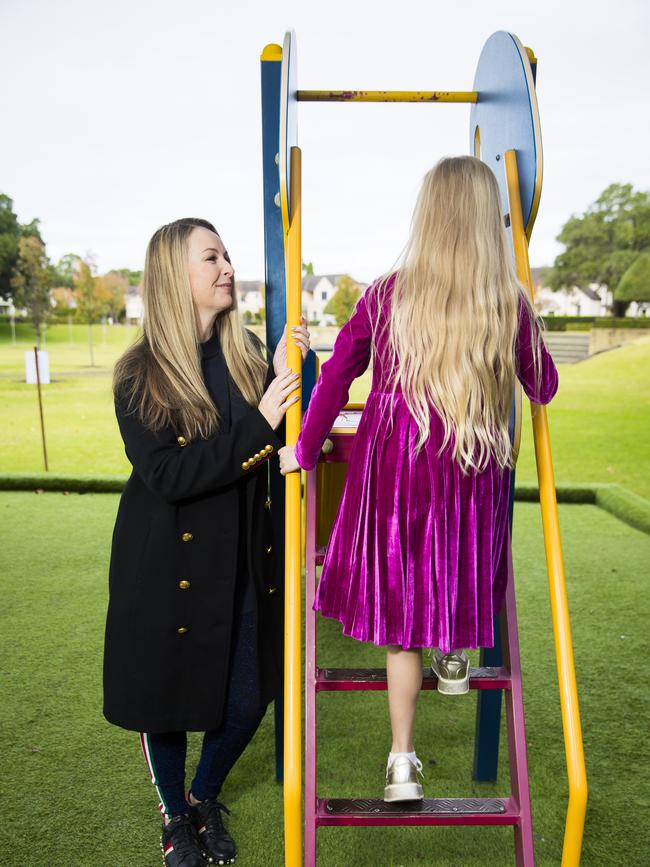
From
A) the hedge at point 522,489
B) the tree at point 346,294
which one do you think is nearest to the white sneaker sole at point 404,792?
the hedge at point 522,489

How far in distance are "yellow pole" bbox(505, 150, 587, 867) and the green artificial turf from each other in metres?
0.63

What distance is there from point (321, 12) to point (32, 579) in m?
6.32

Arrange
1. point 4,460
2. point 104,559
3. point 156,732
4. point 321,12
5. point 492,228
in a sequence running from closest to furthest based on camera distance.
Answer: point 492,228 < point 156,732 < point 104,559 < point 321,12 < point 4,460

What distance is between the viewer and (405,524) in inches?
67.0

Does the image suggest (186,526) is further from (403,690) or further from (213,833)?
(213,833)

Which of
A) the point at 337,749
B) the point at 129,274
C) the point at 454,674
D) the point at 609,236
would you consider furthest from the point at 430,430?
the point at 129,274

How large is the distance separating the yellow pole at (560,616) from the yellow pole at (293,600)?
58cm

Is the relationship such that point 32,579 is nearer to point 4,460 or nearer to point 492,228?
point 492,228

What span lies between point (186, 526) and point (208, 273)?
26.4 inches

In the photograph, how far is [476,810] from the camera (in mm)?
1806

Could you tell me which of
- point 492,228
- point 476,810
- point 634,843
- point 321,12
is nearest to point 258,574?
point 476,810

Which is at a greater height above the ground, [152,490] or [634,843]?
[152,490]

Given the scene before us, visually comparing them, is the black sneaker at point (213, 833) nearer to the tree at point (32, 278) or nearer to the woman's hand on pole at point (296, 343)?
the woman's hand on pole at point (296, 343)

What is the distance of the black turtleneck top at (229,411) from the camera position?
6.67 ft
